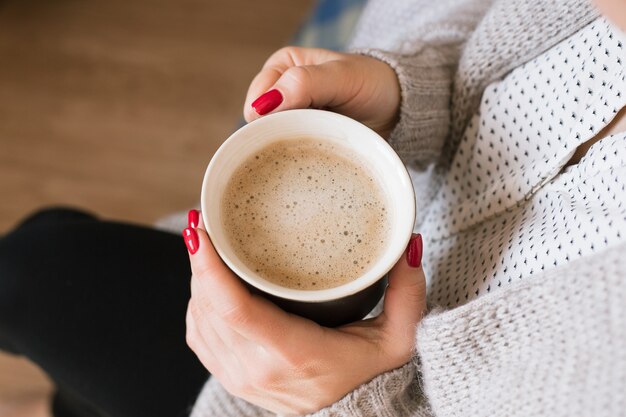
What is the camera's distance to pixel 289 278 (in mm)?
563

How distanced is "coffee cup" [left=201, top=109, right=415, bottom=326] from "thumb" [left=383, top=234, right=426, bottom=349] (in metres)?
0.02

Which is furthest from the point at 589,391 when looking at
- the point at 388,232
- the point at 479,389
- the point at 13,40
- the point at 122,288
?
the point at 13,40

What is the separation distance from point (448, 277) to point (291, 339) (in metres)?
0.21

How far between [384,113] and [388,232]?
7.3 inches

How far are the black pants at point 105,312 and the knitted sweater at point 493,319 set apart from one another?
0.11 m

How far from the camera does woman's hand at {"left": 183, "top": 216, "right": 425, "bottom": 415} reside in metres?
0.56

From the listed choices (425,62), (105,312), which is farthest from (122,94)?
(425,62)

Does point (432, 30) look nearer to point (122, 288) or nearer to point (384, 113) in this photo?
point (384, 113)

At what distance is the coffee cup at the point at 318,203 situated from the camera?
54 centimetres

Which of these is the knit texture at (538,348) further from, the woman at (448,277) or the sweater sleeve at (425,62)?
the sweater sleeve at (425,62)

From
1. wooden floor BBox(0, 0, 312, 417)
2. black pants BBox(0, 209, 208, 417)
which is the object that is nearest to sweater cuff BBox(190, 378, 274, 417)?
black pants BBox(0, 209, 208, 417)

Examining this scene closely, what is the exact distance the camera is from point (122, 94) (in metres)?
1.61

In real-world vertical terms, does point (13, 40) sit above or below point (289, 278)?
below

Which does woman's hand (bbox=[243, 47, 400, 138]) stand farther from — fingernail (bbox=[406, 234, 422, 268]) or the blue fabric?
the blue fabric
